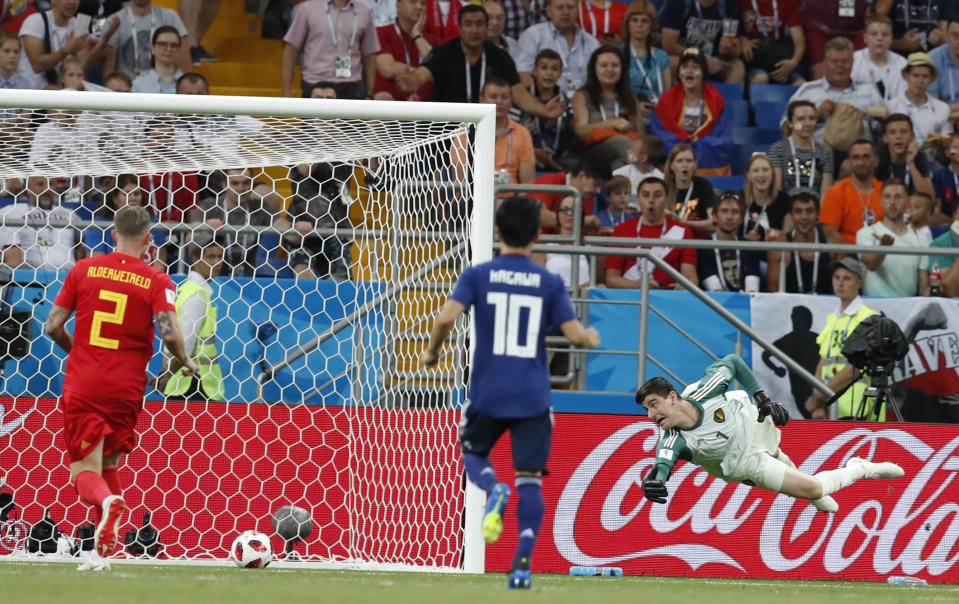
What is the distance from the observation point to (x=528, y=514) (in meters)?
5.86

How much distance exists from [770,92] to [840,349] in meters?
4.46

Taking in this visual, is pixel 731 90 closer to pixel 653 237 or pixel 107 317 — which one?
pixel 653 237

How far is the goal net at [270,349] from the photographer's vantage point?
8688 mm

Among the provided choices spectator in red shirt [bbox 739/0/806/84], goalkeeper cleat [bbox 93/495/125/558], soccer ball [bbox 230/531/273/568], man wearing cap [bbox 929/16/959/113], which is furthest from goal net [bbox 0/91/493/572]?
man wearing cap [bbox 929/16/959/113]

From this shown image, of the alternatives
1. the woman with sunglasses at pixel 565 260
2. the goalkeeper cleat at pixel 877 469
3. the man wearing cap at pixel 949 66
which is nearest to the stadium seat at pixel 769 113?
the man wearing cap at pixel 949 66

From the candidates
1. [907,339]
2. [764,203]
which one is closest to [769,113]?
[764,203]

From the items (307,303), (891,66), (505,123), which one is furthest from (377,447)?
(891,66)

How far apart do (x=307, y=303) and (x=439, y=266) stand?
3.70 ft

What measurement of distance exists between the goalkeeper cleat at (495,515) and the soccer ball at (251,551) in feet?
7.97

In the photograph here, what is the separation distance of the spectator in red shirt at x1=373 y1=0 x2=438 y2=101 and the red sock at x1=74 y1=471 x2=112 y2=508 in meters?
5.64

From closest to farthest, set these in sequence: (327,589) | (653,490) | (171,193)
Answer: (327,589), (653,490), (171,193)

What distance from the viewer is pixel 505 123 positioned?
11414mm

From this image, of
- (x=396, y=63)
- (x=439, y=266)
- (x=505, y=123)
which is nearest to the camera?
(x=439, y=266)

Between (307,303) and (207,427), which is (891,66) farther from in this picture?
(207,427)
